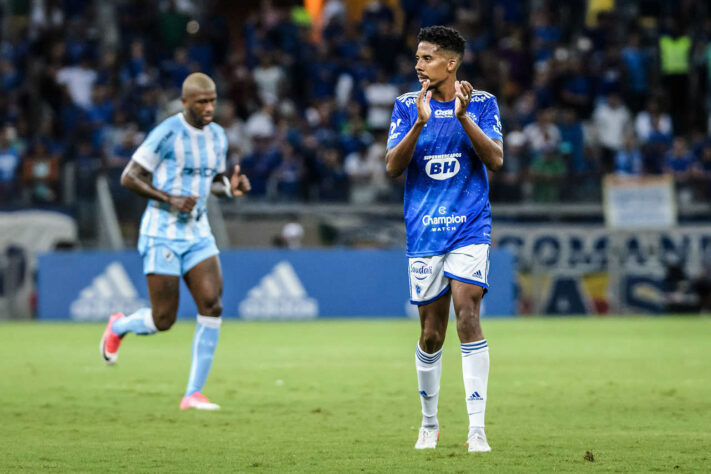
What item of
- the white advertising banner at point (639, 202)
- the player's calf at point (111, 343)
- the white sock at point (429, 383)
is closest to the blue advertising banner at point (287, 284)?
the white advertising banner at point (639, 202)

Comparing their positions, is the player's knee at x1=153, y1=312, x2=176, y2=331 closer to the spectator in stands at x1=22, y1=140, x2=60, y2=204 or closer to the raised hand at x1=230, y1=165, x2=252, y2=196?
the raised hand at x1=230, y1=165, x2=252, y2=196

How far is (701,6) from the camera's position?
25.3 metres

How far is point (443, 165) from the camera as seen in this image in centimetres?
720

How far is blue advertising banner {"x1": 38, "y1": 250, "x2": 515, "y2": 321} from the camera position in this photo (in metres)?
20.6

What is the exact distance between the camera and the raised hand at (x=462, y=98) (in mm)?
6703

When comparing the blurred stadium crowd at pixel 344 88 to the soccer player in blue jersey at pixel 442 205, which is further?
the blurred stadium crowd at pixel 344 88

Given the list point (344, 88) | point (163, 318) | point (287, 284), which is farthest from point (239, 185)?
point (344, 88)

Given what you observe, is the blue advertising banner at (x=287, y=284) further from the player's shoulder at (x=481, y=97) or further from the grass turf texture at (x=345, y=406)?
the player's shoulder at (x=481, y=97)

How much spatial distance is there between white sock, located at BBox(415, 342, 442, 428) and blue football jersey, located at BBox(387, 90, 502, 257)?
2.03 feet

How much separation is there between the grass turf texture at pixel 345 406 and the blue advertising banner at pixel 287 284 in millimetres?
3510

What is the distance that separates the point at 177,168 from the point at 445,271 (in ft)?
10.8

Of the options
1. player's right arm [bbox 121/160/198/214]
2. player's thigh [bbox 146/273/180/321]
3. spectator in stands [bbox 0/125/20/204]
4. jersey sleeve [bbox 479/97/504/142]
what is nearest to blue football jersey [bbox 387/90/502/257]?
jersey sleeve [bbox 479/97/504/142]

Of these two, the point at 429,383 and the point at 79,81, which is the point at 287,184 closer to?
the point at 79,81

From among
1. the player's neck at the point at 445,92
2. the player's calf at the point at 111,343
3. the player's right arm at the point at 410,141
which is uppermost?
the player's neck at the point at 445,92
